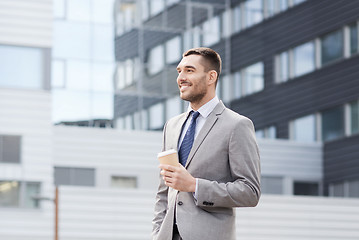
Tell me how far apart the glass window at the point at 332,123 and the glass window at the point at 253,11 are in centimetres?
393

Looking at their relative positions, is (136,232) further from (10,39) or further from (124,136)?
(10,39)

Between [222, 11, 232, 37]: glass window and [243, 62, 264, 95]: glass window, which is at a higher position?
[222, 11, 232, 37]: glass window

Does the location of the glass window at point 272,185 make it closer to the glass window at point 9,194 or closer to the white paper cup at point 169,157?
the glass window at point 9,194

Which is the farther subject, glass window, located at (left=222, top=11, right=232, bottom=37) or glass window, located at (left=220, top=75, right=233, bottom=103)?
glass window, located at (left=220, top=75, right=233, bottom=103)

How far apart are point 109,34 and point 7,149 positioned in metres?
5.13

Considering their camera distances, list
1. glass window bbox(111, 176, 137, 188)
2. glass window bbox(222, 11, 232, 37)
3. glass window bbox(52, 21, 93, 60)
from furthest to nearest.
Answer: glass window bbox(222, 11, 232, 37) < glass window bbox(52, 21, 93, 60) < glass window bbox(111, 176, 137, 188)

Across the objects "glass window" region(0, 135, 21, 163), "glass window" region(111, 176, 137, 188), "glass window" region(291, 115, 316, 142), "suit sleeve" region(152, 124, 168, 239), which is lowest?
"suit sleeve" region(152, 124, 168, 239)

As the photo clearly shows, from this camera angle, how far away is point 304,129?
24.7 meters

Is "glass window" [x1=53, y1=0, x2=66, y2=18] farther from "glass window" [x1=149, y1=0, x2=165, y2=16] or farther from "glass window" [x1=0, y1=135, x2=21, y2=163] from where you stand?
"glass window" [x1=0, y1=135, x2=21, y2=163]

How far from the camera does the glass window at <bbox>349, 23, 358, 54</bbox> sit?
72.8 ft

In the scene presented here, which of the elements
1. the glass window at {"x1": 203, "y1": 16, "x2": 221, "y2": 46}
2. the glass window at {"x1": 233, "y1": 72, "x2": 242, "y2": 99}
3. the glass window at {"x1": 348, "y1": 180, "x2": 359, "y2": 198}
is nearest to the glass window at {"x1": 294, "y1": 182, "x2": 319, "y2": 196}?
the glass window at {"x1": 348, "y1": 180, "x2": 359, "y2": 198}

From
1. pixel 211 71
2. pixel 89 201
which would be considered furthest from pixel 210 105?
pixel 89 201

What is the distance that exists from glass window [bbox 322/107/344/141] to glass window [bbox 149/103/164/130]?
4506mm

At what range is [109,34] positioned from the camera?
23.9m
